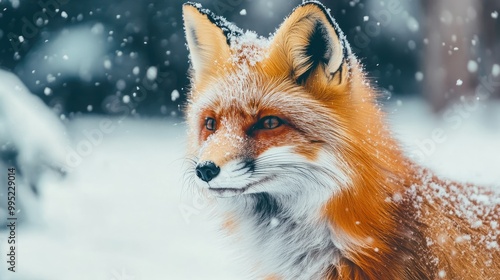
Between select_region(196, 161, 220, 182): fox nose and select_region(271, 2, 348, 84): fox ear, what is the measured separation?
0.34 m

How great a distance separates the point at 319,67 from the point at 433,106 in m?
1.22

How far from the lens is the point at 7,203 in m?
2.11

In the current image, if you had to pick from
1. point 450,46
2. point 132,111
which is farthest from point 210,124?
point 450,46

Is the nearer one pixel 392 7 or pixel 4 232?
pixel 4 232

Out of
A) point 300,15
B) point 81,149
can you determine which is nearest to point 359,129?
point 300,15

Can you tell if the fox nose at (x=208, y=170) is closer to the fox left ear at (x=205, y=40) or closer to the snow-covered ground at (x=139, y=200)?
the fox left ear at (x=205, y=40)

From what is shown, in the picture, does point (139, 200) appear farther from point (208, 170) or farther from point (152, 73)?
point (208, 170)

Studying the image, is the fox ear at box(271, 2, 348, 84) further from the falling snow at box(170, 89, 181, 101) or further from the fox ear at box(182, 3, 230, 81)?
the falling snow at box(170, 89, 181, 101)

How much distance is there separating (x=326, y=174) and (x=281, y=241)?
0.25 metres

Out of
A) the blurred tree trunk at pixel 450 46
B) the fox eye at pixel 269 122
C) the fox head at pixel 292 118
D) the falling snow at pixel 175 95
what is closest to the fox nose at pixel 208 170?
the fox head at pixel 292 118

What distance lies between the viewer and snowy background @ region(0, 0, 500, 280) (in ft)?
6.75

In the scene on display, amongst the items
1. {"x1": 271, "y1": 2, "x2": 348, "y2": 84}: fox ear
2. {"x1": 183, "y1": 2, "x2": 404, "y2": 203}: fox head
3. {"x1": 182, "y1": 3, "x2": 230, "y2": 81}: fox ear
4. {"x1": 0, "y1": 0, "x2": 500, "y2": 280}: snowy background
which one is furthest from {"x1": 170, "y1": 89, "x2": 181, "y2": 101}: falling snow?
{"x1": 271, "y1": 2, "x2": 348, "y2": 84}: fox ear

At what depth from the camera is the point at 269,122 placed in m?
1.28

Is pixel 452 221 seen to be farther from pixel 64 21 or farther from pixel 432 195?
pixel 64 21
